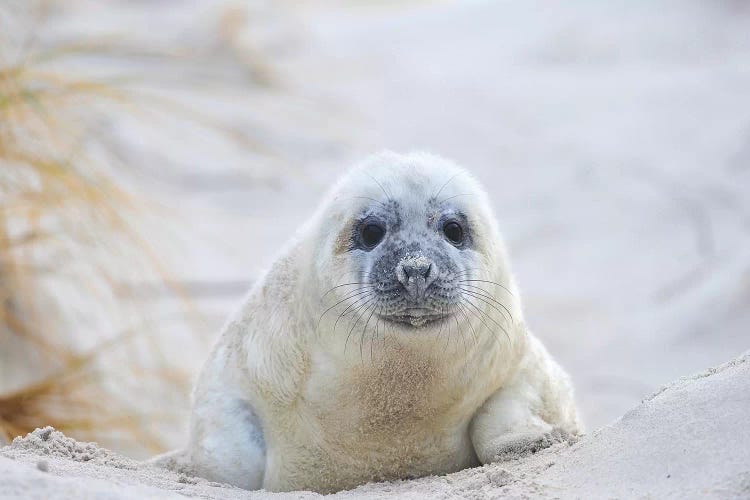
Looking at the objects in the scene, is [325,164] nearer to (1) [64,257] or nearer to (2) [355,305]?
(1) [64,257]

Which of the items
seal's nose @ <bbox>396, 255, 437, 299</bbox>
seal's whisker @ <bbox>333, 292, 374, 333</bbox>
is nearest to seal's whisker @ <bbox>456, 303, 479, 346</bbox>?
seal's nose @ <bbox>396, 255, 437, 299</bbox>

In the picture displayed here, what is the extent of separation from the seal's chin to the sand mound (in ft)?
1.42

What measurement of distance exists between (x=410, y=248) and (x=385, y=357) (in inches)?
12.9

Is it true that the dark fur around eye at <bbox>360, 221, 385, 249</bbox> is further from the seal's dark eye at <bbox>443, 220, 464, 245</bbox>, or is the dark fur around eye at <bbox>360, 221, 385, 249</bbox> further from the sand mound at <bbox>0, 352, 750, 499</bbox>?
the sand mound at <bbox>0, 352, 750, 499</bbox>

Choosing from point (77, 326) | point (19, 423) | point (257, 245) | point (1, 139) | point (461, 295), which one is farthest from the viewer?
point (257, 245)

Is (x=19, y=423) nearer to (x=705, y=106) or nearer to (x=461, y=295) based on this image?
(x=461, y=295)

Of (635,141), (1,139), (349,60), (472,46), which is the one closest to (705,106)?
(635,141)

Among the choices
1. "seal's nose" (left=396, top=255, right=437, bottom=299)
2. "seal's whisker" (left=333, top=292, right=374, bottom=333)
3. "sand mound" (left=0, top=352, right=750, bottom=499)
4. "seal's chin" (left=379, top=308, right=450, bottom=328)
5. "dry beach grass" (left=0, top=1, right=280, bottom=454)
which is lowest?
"sand mound" (left=0, top=352, right=750, bottom=499)

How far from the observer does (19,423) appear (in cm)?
471

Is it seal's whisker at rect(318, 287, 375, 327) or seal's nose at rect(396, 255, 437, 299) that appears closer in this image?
seal's nose at rect(396, 255, 437, 299)

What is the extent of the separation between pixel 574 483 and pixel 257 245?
6.58 m

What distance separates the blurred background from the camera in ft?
17.3

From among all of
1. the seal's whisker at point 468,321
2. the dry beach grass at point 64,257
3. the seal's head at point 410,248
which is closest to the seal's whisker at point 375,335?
the seal's head at point 410,248

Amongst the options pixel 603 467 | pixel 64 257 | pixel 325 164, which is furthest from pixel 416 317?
pixel 325 164
